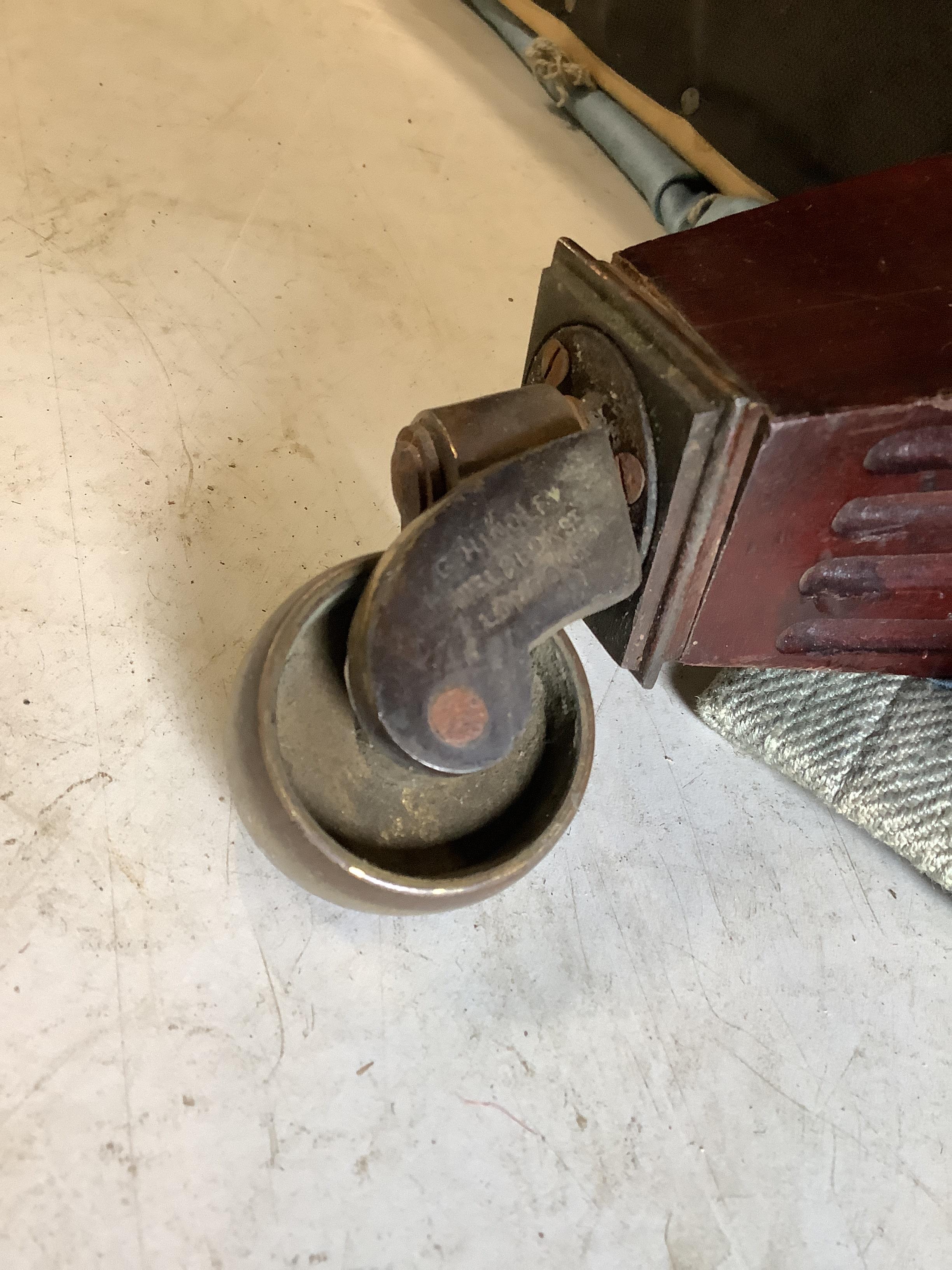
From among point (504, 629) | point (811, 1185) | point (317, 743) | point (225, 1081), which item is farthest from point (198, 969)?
point (811, 1185)

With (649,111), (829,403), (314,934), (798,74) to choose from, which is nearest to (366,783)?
(314,934)

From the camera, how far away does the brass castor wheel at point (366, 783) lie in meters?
0.61

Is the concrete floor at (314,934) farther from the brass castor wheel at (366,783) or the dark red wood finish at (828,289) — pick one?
the dark red wood finish at (828,289)

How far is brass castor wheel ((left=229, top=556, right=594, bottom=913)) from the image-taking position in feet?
2.00

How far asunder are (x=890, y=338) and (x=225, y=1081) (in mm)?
705

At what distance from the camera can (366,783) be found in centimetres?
71

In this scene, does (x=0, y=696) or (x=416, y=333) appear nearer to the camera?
(x=0, y=696)

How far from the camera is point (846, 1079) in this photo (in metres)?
0.77

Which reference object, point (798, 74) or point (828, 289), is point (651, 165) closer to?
point (798, 74)

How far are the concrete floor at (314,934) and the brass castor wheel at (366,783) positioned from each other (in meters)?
0.10

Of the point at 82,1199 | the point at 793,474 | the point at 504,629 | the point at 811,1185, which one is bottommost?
the point at 82,1199

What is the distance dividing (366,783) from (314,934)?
13 cm

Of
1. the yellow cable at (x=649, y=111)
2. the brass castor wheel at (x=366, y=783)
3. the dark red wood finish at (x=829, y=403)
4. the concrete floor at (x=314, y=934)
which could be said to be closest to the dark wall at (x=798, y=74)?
the yellow cable at (x=649, y=111)

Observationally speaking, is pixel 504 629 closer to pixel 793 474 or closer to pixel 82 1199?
pixel 793 474
